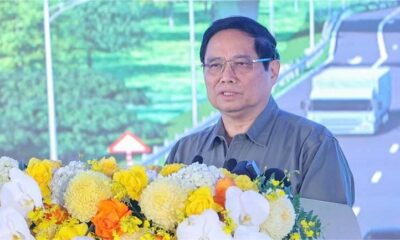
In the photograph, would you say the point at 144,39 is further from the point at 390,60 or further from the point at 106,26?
the point at 390,60

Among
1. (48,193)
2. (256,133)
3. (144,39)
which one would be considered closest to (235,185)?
(48,193)

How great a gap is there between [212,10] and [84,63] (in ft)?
2.53

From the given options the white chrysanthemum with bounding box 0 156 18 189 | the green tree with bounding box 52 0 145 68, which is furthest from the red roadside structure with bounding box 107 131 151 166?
the white chrysanthemum with bounding box 0 156 18 189

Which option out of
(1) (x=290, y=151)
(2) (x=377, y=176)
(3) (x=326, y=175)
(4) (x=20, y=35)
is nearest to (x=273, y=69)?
(1) (x=290, y=151)

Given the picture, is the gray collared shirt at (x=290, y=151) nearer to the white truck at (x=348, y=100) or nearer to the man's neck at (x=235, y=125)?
the man's neck at (x=235, y=125)

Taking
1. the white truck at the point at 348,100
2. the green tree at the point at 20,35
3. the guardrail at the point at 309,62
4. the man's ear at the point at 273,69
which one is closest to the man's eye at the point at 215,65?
the man's ear at the point at 273,69

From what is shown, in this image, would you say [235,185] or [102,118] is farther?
[102,118]

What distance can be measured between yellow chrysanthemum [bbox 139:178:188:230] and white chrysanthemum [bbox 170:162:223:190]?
0.02 m

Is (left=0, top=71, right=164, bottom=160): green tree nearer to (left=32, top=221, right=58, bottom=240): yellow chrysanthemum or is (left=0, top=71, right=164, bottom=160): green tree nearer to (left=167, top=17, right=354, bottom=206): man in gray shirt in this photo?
(left=167, top=17, right=354, bottom=206): man in gray shirt

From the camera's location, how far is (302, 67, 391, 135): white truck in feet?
15.5

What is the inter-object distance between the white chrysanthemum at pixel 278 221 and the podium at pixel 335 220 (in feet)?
0.34

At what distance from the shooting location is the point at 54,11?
469 cm

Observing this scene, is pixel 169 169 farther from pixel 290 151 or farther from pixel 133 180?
pixel 290 151

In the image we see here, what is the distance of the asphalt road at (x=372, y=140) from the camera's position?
184 inches
